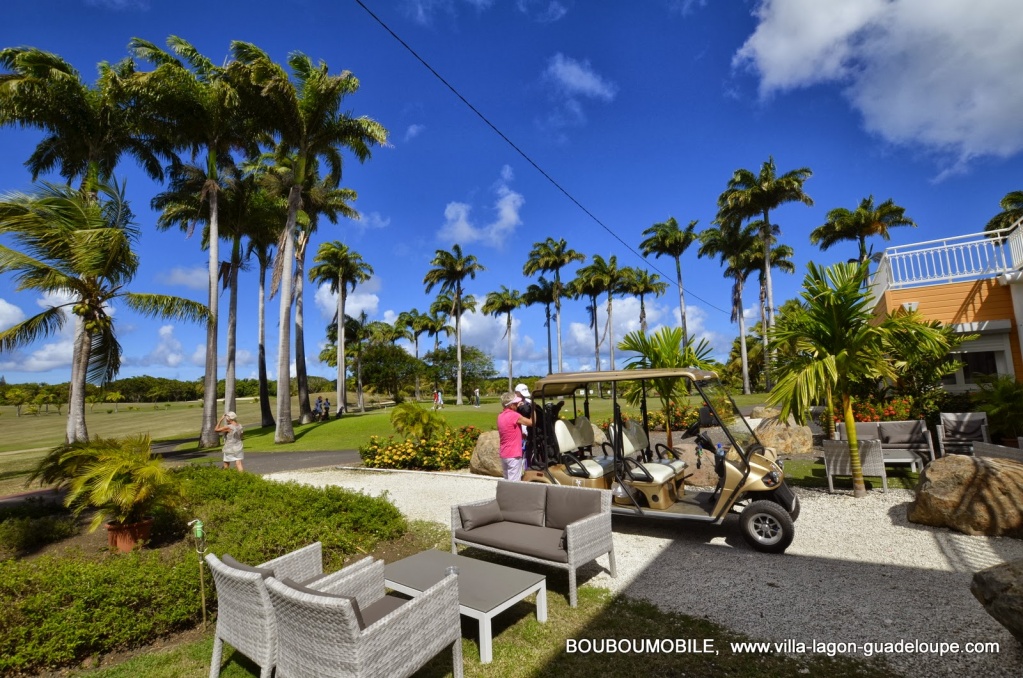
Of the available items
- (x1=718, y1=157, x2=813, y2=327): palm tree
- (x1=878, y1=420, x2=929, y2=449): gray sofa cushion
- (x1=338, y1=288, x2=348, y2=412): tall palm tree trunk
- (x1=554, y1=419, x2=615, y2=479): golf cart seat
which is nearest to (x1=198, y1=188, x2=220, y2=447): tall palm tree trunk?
(x1=338, y1=288, x2=348, y2=412): tall palm tree trunk

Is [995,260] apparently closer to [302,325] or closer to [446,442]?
[446,442]

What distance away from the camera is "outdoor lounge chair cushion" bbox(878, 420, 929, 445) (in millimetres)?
10047

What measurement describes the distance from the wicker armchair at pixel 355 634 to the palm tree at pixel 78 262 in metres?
13.9

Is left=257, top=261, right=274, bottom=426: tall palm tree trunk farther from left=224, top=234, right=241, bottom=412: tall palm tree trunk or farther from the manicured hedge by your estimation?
the manicured hedge

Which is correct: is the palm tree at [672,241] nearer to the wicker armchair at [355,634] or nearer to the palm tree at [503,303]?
the palm tree at [503,303]

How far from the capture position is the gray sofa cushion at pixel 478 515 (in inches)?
224

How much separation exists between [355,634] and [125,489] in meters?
4.73

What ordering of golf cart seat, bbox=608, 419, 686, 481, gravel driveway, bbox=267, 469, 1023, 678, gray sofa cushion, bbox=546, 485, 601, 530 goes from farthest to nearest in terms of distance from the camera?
golf cart seat, bbox=608, 419, 686, 481, gray sofa cushion, bbox=546, 485, 601, 530, gravel driveway, bbox=267, 469, 1023, 678

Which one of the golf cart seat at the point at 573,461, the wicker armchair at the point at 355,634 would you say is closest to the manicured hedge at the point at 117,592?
the wicker armchair at the point at 355,634

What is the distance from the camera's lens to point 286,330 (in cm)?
2305

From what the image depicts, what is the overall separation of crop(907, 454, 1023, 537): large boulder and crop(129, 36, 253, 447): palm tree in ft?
75.5

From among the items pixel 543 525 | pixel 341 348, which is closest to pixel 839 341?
pixel 543 525

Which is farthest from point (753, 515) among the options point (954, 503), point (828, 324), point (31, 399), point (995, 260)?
point (31, 399)

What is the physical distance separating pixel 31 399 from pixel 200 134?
97.2 m
